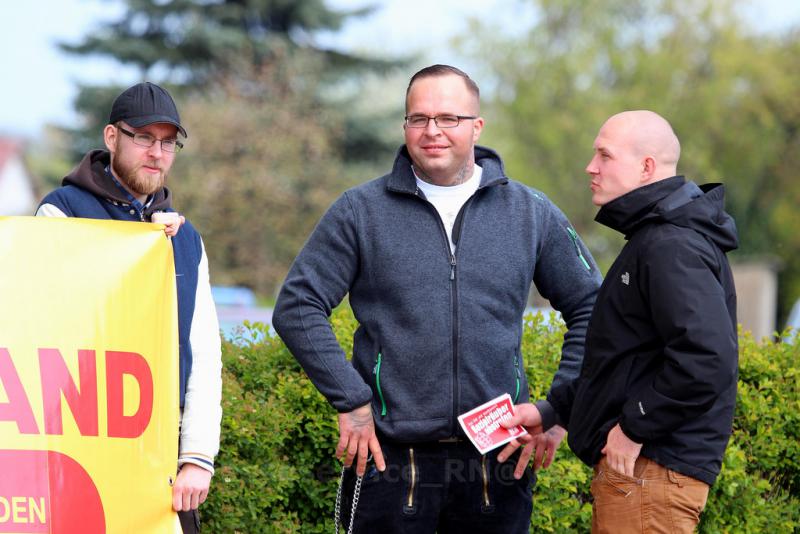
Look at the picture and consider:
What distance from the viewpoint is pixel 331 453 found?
4.88 meters

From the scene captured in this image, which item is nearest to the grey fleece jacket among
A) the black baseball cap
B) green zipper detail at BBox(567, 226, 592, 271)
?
green zipper detail at BBox(567, 226, 592, 271)

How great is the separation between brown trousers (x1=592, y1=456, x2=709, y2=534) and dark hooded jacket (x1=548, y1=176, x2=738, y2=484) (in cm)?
4

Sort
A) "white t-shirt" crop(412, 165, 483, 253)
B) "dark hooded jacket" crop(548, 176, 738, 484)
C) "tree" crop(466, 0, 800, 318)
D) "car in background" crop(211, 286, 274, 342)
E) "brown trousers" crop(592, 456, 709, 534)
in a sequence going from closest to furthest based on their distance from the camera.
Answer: "dark hooded jacket" crop(548, 176, 738, 484) → "brown trousers" crop(592, 456, 709, 534) → "white t-shirt" crop(412, 165, 483, 253) → "car in background" crop(211, 286, 274, 342) → "tree" crop(466, 0, 800, 318)

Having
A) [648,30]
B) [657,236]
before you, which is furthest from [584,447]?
[648,30]

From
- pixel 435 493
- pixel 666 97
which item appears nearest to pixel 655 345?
pixel 435 493

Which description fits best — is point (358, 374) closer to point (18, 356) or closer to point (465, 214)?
point (465, 214)

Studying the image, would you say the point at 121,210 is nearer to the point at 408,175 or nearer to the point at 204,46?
the point at 408,175

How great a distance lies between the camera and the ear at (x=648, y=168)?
3.60 metres

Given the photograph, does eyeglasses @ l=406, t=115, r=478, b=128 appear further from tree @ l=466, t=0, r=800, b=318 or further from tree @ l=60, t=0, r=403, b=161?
tree @ l=466, t=0, r=800, b=318

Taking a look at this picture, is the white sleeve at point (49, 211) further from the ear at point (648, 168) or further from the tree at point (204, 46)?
the tree at point (204, 46)

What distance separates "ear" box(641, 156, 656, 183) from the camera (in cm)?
360

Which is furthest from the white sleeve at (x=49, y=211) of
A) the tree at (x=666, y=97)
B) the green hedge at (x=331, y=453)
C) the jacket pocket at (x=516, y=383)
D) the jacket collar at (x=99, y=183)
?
the tree at (x=666, y=97)

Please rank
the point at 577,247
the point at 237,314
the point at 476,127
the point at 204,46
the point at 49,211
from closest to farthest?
the point at 49,211, the point at 476,127, the point at 577,247, the point at 237,314, the point at 204,46

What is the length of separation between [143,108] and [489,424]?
1.64 metres
